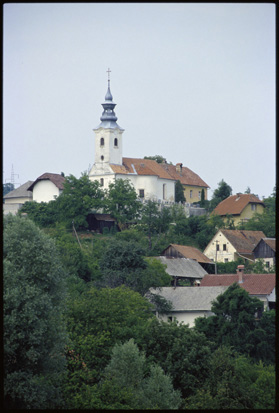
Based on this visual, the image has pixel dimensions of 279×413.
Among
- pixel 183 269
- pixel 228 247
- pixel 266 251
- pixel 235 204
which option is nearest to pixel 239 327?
pixel 183 269

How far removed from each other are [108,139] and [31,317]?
177 feet

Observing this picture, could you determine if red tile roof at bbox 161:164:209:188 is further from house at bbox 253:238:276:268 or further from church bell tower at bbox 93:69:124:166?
house at bbox 253:238:276:268

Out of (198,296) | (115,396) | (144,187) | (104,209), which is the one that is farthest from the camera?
(144,187)

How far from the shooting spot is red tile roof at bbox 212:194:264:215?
74438mm

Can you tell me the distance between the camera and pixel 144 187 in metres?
74.9

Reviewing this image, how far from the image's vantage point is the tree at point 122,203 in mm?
67312

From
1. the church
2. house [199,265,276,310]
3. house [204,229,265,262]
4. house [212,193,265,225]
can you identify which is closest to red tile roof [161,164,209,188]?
the church

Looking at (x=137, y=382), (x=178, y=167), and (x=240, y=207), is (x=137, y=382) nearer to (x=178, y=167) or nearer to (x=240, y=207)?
(x=240, y=207)

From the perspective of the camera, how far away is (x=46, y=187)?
72.1m

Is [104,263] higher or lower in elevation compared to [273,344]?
higher

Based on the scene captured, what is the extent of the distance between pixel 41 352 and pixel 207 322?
18018 mm

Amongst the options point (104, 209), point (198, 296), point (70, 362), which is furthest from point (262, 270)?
point (70, 362)

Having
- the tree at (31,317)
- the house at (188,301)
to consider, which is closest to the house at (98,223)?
the house at (188,301)

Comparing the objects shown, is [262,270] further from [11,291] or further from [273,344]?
[11,291]
